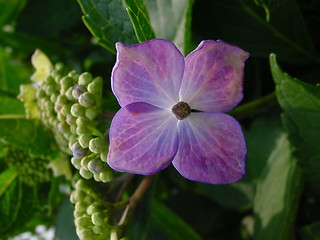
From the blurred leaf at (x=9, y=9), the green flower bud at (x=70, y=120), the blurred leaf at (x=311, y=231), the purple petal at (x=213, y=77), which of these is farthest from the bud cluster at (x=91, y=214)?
the blurred leaf at (x=9, y=9)

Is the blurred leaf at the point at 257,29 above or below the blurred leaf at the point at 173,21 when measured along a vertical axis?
below

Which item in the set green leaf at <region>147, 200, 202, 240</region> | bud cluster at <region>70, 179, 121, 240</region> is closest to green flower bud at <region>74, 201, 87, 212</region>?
bud cluster at <region>70, 179, 121, 240</region>

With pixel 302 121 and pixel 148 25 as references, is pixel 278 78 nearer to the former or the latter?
pixel 302 121

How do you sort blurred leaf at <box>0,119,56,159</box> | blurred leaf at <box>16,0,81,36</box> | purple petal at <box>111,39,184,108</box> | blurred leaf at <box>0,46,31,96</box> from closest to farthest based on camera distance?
purple petal at <box>111,39,184,108</box> → blurred leaf at <box>0,119,56,159</box> → blurred leaf at <box>16,0,81,36</box> → blurred leaf at <box>0,46,31,96</box>

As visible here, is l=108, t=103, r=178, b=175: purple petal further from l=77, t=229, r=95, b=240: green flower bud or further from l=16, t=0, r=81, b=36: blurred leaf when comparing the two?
l=16, t=0, r=81, b=36: blurred leaf

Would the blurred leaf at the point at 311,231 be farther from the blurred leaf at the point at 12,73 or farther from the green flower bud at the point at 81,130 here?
the blurred leaf at the point at 12,73

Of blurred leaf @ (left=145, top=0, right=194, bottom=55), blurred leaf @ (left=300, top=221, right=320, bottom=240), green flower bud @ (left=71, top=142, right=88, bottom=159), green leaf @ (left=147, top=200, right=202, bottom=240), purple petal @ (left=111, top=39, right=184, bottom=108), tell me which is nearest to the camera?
purple petal @ (left=111, top=39, right=184, bottom=108)
